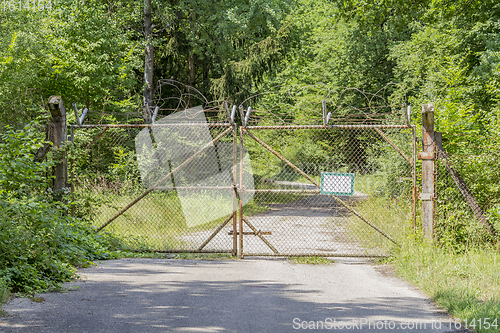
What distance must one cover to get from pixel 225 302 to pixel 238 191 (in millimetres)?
2668

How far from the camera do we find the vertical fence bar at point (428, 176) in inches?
281

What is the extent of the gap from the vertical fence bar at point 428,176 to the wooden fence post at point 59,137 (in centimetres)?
614

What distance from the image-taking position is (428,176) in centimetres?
718

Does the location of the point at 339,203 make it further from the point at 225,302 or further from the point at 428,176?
the point at 225,302

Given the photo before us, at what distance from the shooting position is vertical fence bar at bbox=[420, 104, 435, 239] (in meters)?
7.13

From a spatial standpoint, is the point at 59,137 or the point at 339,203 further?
the point at 339,203

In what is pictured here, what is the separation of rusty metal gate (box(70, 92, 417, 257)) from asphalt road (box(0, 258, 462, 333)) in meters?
1.15

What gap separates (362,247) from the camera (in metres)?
8.82

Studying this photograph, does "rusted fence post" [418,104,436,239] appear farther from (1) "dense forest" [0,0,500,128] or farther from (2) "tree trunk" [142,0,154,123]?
(2) "tree trunk" [142,0,154,123]

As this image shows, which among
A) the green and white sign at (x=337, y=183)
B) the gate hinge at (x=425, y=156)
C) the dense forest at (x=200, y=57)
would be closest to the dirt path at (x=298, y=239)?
the green and white sign at (x=337, y=183)

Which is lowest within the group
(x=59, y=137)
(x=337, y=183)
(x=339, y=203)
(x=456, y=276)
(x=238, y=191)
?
(x=456, y=276)

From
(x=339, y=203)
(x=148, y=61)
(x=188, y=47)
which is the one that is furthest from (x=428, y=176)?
(x=188, y=47)

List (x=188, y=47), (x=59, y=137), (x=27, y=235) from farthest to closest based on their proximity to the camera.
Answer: (x=188, y=47), (x=59, y=137), (x=27, y=235)

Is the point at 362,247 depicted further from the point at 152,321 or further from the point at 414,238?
the point at 152,321
